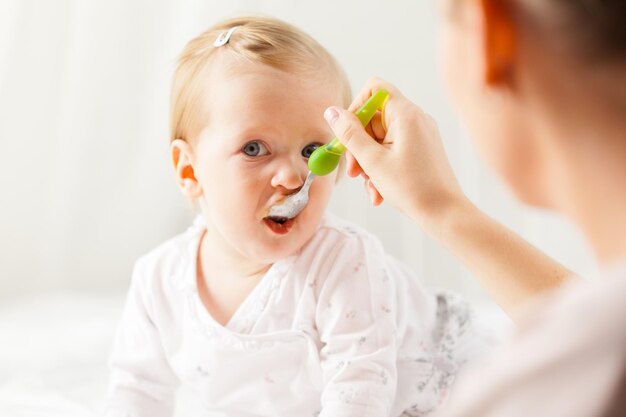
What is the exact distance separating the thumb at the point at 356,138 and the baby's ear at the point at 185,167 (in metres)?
0.27

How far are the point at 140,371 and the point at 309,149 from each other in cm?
41

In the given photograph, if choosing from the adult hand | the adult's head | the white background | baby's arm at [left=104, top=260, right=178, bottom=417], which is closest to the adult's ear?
the adult's head

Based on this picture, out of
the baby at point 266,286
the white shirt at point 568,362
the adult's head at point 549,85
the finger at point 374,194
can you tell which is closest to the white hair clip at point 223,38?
the baby at point 266,286

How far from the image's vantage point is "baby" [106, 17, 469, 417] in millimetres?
1126

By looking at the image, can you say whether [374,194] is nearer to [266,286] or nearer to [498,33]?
[266,286]

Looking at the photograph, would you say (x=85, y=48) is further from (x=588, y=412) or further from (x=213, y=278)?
(x=588, y=412)

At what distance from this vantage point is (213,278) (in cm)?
126

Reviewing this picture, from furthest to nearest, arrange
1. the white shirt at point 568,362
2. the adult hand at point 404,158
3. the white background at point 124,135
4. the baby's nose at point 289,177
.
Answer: the white background at point 124,135 → the baby's nose at point 289,177 → the adult hand at point 404,158 → the white shirt at point 568,362

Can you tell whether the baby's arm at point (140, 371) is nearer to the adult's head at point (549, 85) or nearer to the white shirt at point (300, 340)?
the white shirt at point (300, 340)

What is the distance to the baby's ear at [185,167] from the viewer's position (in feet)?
4.03

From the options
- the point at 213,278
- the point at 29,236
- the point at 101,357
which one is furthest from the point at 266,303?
the point at 29,236

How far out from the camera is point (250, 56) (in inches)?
44.6

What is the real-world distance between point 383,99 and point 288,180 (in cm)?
15

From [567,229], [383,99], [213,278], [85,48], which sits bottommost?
[567,229]
